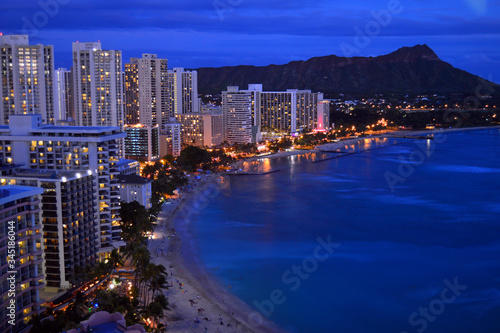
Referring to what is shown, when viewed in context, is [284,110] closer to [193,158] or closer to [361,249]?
[193,158]

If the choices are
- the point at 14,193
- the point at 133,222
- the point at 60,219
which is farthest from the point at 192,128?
the point at 14,193

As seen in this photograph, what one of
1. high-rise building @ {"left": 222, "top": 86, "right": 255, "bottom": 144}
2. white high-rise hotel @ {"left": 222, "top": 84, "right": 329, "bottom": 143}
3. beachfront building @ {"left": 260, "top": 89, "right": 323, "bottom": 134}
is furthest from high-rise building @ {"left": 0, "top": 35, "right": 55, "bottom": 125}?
beachfront building @ {"left": 260, "top": 89, "right": 323, "bottom": 134}

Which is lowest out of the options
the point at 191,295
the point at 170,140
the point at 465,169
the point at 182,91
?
the point at 191,295

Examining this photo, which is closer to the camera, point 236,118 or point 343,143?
point 236,118

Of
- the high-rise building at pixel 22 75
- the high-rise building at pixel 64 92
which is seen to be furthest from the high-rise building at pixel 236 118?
the high-rise building at pixel 22 75

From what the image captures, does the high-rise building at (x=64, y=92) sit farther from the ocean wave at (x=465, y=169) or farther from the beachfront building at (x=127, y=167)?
the ocean wave at (x=465, y=169)

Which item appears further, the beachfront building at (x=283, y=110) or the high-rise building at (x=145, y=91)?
the beachfront building at (x=283, y=110)

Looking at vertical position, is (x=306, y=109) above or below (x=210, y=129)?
above
